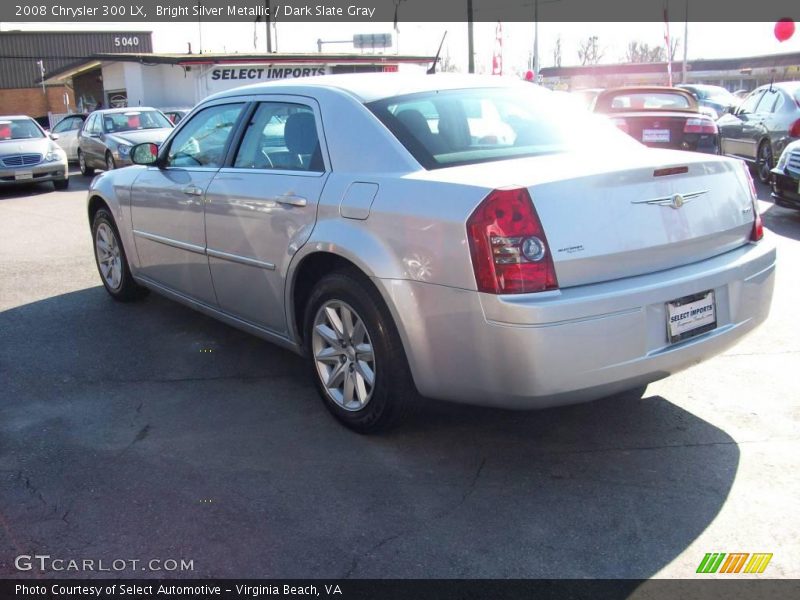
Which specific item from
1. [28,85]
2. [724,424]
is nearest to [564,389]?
[724,424]

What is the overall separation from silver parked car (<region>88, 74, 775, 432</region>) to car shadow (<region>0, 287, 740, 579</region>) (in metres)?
0.37

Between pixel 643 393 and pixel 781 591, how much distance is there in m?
1.73

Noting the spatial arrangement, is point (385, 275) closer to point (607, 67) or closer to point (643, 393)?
point (643, 393)

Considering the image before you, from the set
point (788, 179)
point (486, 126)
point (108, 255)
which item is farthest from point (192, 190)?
point (788, 179)

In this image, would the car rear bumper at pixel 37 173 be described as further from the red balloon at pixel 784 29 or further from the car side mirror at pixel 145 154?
the red balloon at pixel 784 29

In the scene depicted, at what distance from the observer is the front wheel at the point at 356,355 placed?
3.57 m

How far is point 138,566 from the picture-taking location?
2840mm

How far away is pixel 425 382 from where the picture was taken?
11.3 feet

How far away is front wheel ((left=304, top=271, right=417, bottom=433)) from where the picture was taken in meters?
3.57

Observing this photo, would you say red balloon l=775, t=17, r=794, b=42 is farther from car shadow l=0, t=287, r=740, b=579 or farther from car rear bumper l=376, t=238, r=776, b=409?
car rear bumper l=376, t=238, r=776, b=409

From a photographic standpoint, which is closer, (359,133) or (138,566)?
(138,566)

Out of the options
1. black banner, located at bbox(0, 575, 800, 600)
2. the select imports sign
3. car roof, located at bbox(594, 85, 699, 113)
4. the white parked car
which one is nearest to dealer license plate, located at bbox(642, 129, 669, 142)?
car roof, located at bbox(594, 85, 699, 113)

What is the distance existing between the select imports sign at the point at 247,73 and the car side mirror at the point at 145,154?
24.5 meters

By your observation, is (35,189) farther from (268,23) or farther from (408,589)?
(268,23)
